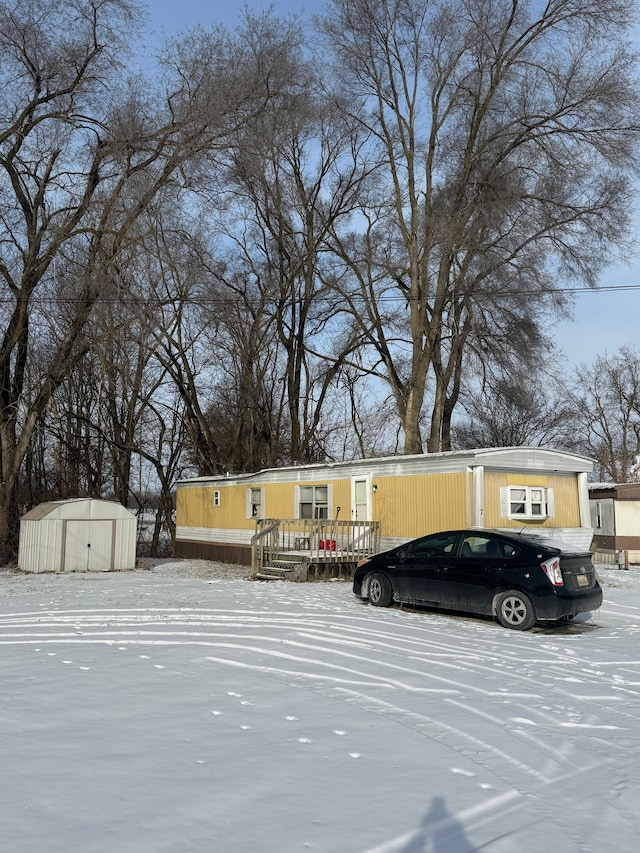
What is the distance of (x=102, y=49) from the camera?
23.2m

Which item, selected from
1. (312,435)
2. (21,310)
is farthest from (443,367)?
(21,310)

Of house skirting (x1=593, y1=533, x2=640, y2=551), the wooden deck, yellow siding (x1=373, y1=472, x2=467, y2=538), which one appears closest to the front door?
yellow siding (x1=373, y1=472, x2=467, y2=538)

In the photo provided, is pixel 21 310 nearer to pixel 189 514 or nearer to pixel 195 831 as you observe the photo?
pixel 189 514

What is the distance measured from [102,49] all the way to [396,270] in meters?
12.9

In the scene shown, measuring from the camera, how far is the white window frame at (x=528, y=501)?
17391 mm

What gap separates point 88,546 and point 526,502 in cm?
1157

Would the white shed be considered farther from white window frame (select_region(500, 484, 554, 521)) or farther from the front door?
white window frame (select_region(500, 484, 554, 521))

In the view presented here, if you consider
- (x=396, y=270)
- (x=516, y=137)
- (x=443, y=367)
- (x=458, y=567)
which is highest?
(x=516, y=137)

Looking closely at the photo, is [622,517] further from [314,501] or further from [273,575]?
[273,575]

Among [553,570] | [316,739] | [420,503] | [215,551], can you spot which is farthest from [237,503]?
[316,739]

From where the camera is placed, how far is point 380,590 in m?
12.2

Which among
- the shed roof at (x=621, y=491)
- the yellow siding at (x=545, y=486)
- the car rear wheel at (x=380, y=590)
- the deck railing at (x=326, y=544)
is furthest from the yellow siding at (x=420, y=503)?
the shed roof at (x=621, y=491)

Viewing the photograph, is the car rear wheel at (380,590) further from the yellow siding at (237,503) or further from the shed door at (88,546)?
the shed door at (88,546)

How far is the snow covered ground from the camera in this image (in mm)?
3674
